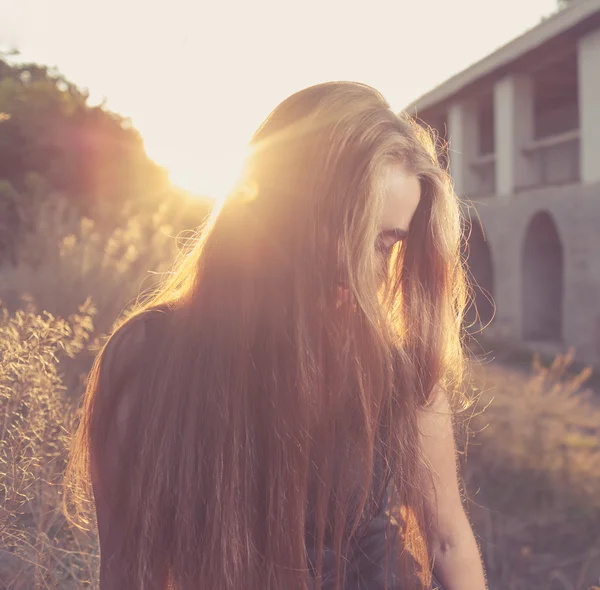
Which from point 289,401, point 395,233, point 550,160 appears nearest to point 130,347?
point 289,401

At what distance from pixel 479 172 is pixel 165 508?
1309 centimetres

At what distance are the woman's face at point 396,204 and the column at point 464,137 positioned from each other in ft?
38.0

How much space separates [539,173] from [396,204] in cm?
1115

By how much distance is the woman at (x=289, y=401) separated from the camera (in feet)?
4.03

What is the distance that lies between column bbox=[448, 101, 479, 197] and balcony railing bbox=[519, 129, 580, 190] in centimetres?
144

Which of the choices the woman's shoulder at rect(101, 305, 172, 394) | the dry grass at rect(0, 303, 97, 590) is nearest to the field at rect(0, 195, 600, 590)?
the dry grass at rect(0, 303, 97, 590)

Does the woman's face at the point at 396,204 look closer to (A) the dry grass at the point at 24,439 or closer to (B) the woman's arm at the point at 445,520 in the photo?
(B) the woman's arm at the point at 445,520

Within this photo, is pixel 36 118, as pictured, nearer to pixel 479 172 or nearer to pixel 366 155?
pixel 366 155

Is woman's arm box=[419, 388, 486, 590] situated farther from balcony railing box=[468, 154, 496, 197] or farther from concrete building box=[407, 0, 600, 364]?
balcony railing box=[468, 154, 496, 197]

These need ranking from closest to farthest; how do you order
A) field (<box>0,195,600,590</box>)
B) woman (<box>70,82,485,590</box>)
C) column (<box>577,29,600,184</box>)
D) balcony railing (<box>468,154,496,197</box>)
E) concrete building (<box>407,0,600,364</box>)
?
woman (<box>70,82,485,590</box>) < field (<box>0,195,600,590</box>) < column (<box>577,29,600,184</box>) < concrete building (<box>407,0,600,364</box>) < balcony railing (<box>468,154,496,197</box>)

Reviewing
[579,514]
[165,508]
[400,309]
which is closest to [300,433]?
[165,508]

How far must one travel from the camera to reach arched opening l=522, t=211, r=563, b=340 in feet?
37.3

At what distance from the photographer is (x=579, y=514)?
3879 millimetres

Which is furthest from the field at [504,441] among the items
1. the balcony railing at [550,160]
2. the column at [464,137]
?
the column at [464,137]
